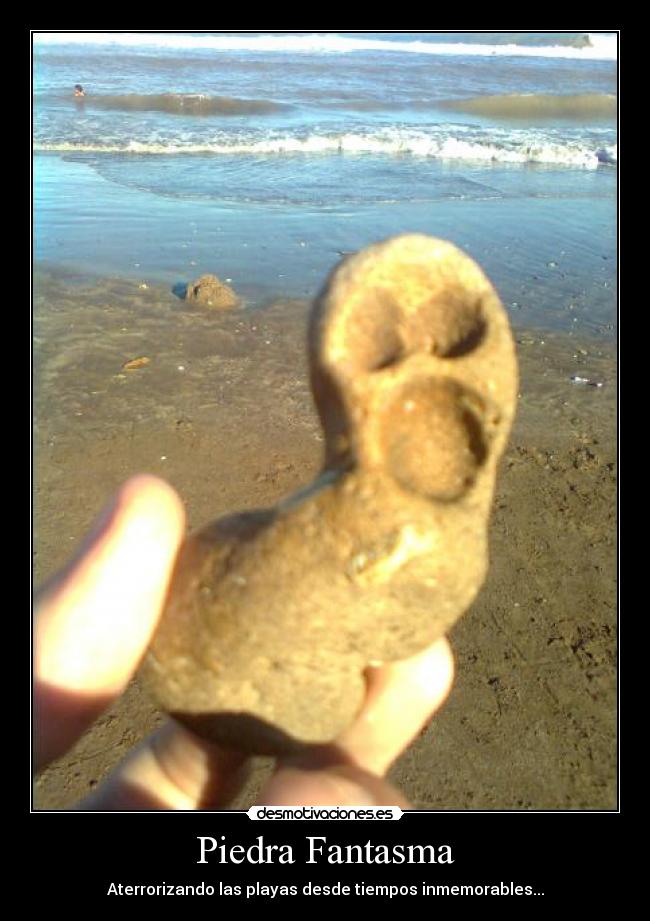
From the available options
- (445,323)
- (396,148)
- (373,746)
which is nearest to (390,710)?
(373,746)

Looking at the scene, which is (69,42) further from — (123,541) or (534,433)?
(123,541)

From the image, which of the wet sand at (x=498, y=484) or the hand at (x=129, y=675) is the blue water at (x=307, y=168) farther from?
the hand at (x=129, y=675)

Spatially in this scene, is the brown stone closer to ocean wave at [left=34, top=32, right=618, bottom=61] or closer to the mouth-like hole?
the mouth-like hole

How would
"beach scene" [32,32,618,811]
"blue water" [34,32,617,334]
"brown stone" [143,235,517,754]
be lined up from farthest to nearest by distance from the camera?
"blue water" [34,32,617,334]
"beach scene" [32,32,618,811]
"brown stone" [143,235,517,754]

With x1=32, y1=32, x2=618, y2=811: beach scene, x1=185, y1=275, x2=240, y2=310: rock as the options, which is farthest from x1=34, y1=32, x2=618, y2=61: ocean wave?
x1=185, y1=275, x2=240, y2=310: rock

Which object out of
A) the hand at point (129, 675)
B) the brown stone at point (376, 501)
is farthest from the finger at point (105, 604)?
the brown stone at point (376, 501)

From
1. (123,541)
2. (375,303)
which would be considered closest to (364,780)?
(123,541)
